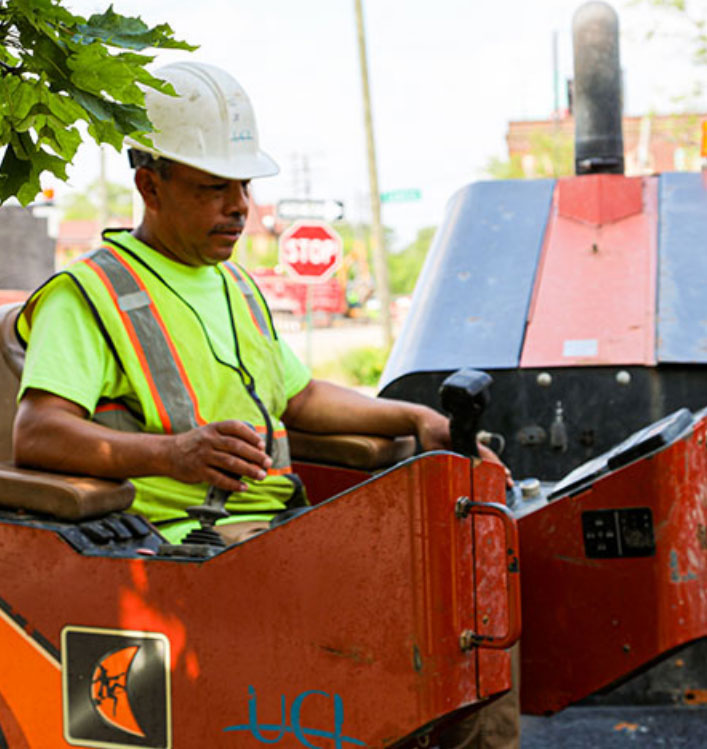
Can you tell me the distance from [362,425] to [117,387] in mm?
823

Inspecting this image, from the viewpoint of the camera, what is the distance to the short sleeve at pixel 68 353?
2.95m

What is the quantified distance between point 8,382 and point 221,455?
2.38ft

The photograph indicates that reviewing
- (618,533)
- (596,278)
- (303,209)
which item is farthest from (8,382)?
(303,209)

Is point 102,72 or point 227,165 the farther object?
point 227,165

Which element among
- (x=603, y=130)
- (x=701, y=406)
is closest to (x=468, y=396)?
(x=701, y=406)

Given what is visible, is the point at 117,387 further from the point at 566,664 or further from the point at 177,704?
the point at 566,664

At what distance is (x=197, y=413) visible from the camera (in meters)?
3.18

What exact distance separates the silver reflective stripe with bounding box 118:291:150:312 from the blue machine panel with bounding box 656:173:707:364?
85.1 inches

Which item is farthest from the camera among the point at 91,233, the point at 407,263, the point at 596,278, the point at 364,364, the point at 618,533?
the point at 91,233

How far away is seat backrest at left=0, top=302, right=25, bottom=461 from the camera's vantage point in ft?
10.7

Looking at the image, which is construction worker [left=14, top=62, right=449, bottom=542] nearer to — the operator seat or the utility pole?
the operator seat

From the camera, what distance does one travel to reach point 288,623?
2477mm

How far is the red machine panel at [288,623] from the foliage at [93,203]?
55586mm

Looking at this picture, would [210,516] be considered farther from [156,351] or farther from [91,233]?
[91,233]
